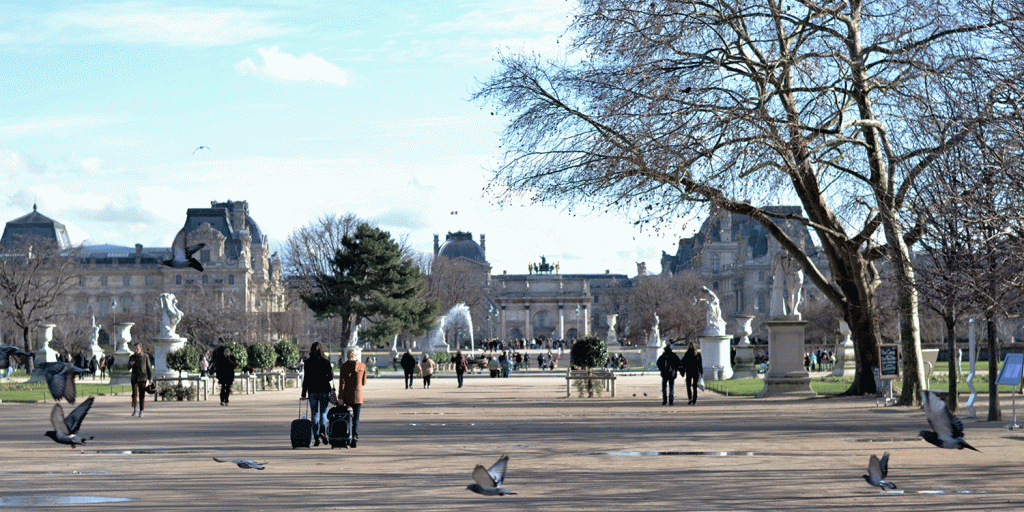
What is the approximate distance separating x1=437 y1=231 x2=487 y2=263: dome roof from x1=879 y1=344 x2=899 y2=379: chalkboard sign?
145 m

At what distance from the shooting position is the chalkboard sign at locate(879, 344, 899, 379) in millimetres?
25250

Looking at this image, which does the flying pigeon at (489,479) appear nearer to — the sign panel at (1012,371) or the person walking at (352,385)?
the person walking at (352,385)

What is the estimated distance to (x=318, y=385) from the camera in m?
16.4

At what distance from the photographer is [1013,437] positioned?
16.8 meters

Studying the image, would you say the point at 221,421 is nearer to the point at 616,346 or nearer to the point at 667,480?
the point at 667,480

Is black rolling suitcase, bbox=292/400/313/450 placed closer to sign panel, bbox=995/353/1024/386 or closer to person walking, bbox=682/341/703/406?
sign panel, bbox=995/353/1024/386

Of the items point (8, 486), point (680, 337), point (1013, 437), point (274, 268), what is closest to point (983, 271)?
point (1013, 437)

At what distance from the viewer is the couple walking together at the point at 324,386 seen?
1627 cm

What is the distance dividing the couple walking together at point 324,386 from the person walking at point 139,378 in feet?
27.0

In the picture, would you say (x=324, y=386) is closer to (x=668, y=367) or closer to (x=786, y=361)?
(x=668, y=367)

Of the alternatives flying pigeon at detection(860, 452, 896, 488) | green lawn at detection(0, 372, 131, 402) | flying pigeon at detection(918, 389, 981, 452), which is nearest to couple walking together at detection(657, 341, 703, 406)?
flying pigeon at detection(918, 389, 981, 452)

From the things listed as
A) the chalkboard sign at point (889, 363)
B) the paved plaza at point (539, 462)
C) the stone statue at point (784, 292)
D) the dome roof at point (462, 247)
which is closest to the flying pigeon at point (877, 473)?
the paved plaza at point (539, 462)

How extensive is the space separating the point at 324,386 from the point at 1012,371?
435 inches

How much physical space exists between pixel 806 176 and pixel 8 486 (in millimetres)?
18248
